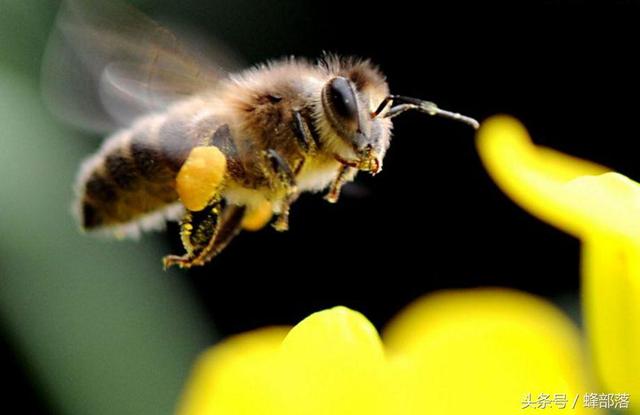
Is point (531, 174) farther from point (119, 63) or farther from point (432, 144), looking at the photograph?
point (432, 144)

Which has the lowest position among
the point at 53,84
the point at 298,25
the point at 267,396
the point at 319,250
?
the point at 267,396

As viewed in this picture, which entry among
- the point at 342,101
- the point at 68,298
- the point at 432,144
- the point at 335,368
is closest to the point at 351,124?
the point at 342,101

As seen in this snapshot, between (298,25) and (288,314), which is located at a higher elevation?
(298,25)

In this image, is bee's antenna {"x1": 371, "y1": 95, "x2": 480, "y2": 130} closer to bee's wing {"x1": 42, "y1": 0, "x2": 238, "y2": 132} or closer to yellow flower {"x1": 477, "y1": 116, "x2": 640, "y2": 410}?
bee's wing {"x1": 42, "y1": 0, "x2": 238, "y2": 132}

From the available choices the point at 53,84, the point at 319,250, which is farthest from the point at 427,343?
the point at 319,250

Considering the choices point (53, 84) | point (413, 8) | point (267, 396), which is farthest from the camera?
point (413, 8)

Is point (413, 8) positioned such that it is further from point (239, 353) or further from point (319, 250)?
point (239, 353)

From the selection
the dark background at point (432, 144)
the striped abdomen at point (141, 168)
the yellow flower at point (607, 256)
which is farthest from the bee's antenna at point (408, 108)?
the dark background at point (432, 144)

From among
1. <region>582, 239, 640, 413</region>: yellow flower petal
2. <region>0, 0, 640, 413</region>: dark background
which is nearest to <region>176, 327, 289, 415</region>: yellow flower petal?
<region>582, 239, 640, 413</region>: yellow flower petal
